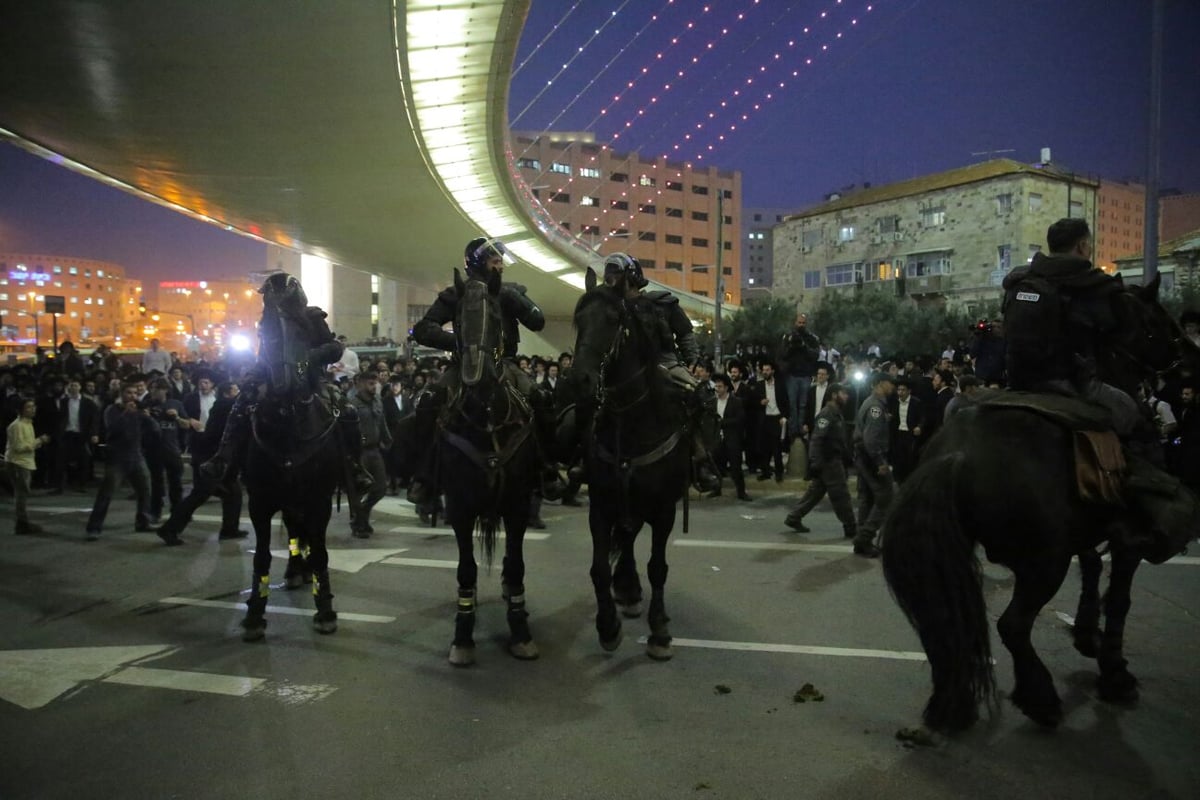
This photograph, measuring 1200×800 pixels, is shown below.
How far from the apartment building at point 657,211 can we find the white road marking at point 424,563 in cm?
7415

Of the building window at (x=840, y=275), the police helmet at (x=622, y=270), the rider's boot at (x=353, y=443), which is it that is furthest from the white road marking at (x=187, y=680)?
the building window at (x=840, y=275)

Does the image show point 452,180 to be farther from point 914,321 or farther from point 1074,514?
point 1074,514

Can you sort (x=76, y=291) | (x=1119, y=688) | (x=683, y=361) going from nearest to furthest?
(x=1119, y=688) < (x=683, y=361) < (x=76, y=291)

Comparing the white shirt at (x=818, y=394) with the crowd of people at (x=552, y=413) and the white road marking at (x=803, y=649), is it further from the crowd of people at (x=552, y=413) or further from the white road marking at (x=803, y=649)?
the white road marking at (x=803, y=649)

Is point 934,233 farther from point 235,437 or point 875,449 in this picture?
point 235,437

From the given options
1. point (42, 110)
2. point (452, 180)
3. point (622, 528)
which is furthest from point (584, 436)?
point (452, 180)

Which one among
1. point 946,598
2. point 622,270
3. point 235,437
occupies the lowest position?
point 946,598

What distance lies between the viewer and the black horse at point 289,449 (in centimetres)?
583

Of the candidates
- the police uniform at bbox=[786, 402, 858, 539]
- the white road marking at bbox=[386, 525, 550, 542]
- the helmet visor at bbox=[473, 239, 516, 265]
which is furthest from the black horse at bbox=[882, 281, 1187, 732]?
the white road marking at bbox=[386, 525, 550, 542]

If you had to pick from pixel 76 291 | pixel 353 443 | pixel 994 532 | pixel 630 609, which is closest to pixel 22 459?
pixel 353 443

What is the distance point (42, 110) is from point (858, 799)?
2009 centimetres

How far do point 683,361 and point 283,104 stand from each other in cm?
1409

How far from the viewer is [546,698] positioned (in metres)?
4.67

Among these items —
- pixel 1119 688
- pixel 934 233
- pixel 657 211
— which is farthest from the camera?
pixel 657 211
